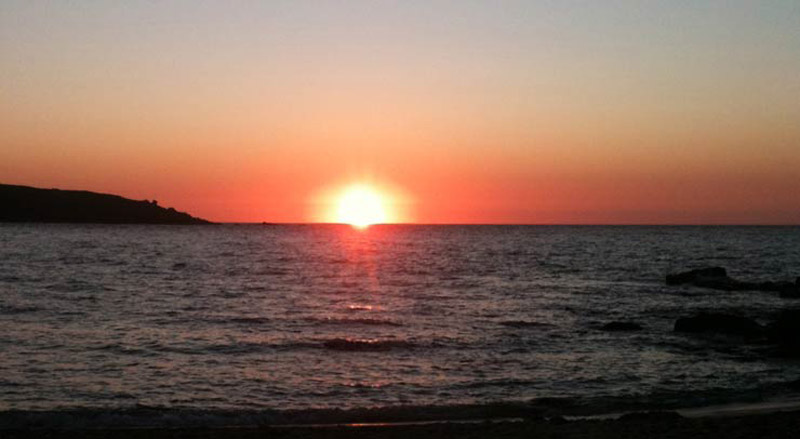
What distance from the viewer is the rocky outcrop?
48.7m

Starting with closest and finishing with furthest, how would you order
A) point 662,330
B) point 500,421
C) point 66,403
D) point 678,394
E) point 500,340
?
point 500,421 < point 66,403 < point 678,394 < point 500,340 < point 662,330

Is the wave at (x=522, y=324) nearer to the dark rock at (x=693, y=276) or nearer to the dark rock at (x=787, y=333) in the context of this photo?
the dark rock at (x=787, y=333)

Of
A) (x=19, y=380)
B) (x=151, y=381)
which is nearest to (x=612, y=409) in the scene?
(x=151, y=381)

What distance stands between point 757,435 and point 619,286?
142 ft

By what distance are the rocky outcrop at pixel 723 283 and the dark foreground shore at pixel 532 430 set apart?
3606 cm

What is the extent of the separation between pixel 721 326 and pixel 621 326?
3751 mm

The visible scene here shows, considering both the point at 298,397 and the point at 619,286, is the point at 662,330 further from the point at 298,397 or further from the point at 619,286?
the point at 619,286

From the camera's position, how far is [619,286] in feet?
185

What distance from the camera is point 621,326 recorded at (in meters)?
32.2

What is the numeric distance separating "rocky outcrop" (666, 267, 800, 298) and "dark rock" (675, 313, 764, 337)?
18.7 meters

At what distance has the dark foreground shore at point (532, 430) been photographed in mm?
14375

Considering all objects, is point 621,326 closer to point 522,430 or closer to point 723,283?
point 522,430

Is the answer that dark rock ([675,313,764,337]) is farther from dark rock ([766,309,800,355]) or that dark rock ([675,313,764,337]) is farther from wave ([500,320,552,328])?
wave ([500,320,552,328])

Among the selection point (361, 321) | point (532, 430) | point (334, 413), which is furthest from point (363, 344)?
point (532, 430)
